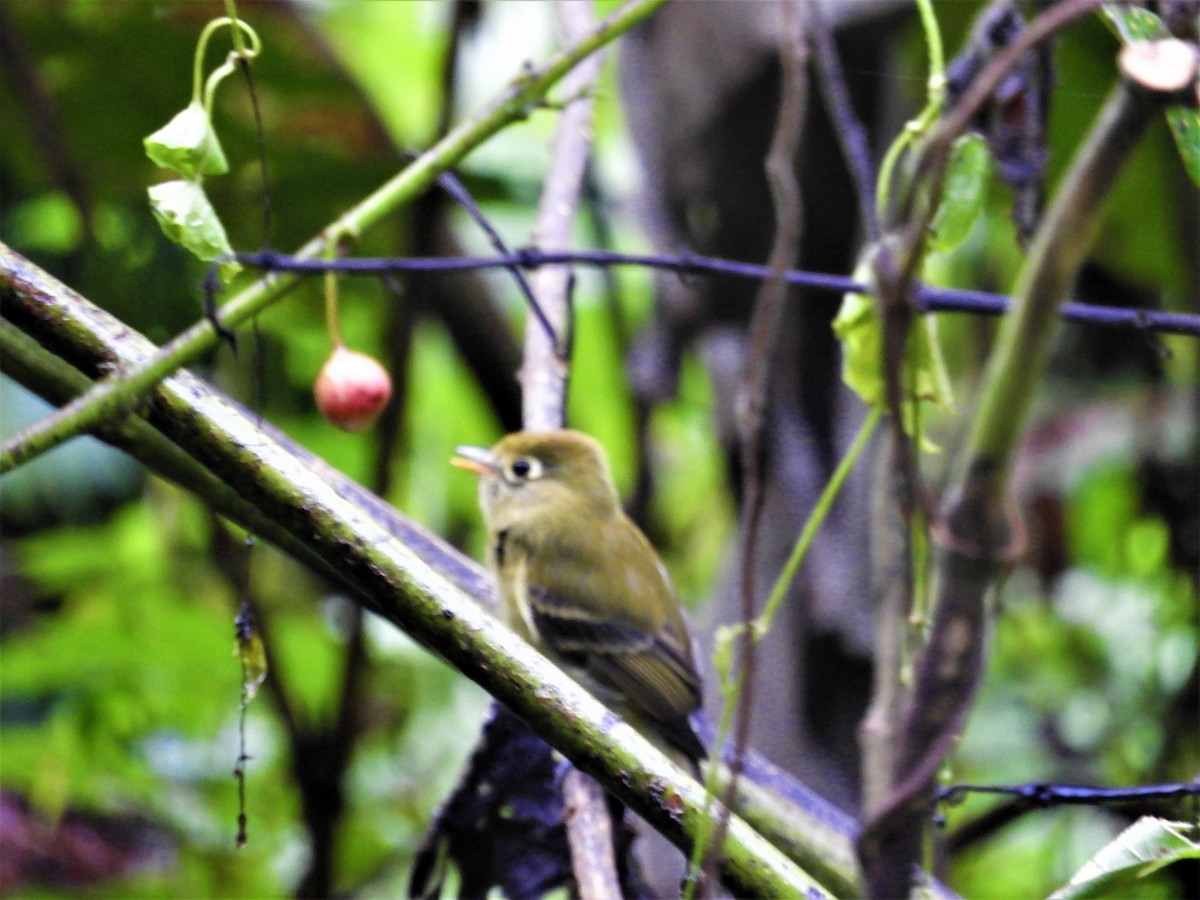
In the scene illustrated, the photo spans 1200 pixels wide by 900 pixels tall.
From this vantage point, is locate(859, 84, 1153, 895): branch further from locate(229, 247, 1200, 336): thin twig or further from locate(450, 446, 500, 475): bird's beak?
locate(450, 446, 500, 475): bird's beak

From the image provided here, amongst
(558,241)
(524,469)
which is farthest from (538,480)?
(558,241)

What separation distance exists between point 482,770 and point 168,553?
1.93m

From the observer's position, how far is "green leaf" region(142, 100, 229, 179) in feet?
3.95

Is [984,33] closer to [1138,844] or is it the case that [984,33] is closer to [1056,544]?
[1138,844]

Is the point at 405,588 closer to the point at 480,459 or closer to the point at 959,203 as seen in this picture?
the point at 959,203

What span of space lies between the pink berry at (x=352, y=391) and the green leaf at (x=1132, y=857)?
2.97 ft

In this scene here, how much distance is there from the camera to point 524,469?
8.82ft

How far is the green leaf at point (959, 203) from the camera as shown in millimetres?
1313

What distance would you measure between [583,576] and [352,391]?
1.22 m

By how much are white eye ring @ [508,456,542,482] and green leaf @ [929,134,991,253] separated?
135 cm

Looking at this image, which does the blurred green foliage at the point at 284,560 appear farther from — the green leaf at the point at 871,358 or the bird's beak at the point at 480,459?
the green leaf at the point at 871,358

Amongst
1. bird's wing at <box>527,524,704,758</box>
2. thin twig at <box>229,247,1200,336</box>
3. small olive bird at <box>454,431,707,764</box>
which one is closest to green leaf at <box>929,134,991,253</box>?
thin twig at <box>229,247,1200,336</box>

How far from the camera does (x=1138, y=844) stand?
1.02m

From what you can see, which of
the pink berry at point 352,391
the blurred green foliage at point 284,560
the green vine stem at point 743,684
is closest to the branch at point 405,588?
Result: the green vine stem at point 743,684
